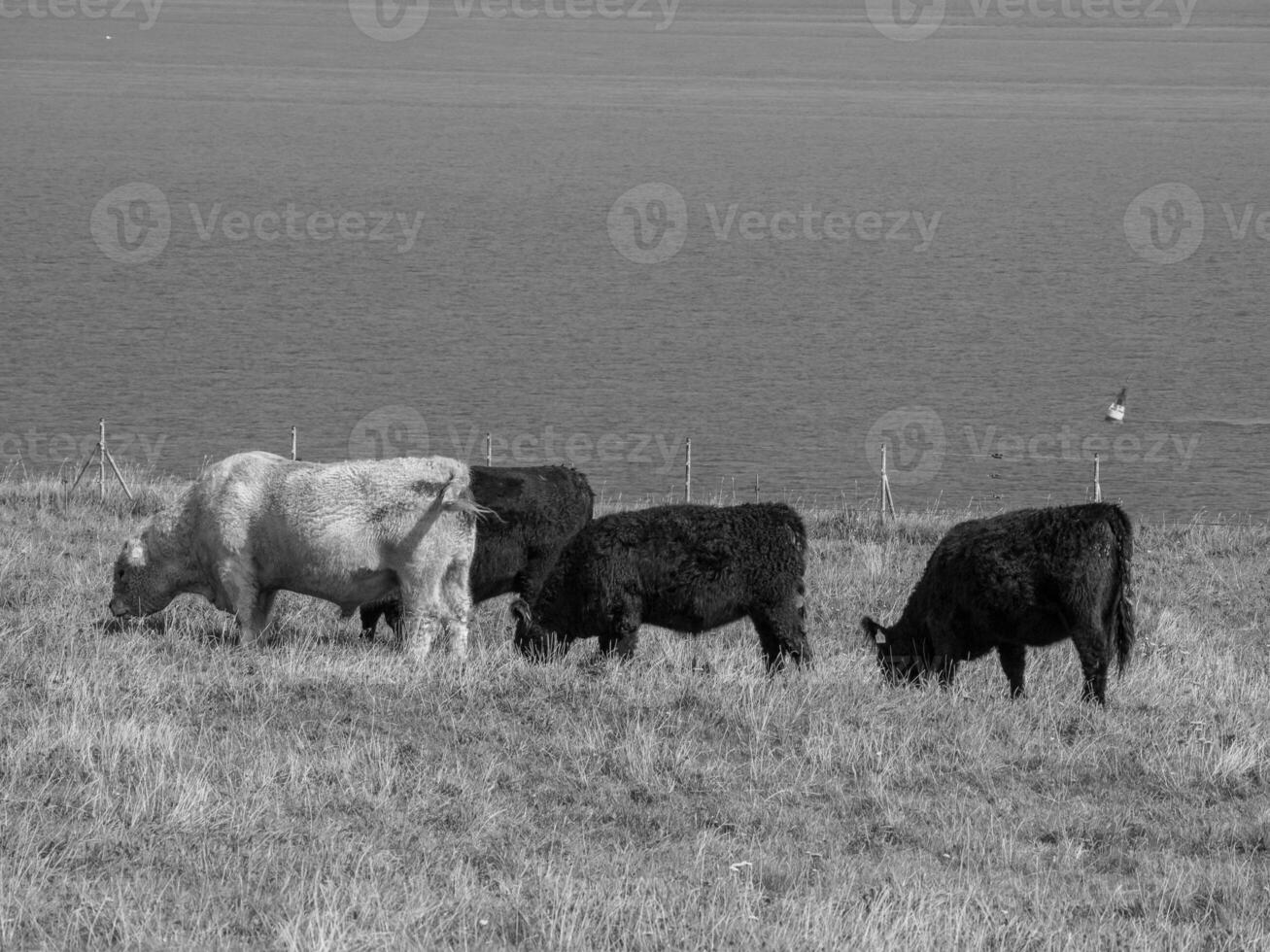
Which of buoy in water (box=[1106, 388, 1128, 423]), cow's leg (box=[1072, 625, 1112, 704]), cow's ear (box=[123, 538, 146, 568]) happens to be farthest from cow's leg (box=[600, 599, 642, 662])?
buoy in water (box=[1106, 388, 1128, 423])

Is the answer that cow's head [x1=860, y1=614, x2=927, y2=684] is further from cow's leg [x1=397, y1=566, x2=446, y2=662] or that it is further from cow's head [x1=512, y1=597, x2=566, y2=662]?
cow's leg [x1=397, y1=566, x2=446, y2=662]

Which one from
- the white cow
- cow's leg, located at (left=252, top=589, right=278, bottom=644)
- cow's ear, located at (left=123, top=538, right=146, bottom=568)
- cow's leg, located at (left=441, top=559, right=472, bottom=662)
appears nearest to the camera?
the white cow

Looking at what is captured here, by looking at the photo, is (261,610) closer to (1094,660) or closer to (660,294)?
(1094,660)

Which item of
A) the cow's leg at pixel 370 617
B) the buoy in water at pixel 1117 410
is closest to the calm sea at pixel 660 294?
the buoy in water at pixel 1117 410

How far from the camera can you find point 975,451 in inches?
1553

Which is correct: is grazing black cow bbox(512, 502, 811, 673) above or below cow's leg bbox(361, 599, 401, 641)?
above

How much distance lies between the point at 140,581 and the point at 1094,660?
7.34 meters

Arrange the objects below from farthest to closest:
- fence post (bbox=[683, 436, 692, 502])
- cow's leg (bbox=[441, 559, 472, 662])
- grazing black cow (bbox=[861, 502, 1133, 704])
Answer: fence post (bbox=[683, 436, 692, 502]), cow's leg (bbox=[441, 559, 472, 662]), grazing black cow (bbox=[861, 502, 1133, 704])

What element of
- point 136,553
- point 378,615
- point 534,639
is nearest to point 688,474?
point 378,615

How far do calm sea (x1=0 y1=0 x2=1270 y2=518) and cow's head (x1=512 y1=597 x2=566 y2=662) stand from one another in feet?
64.0

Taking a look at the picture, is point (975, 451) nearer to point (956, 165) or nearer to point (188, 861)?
point (188, 861)

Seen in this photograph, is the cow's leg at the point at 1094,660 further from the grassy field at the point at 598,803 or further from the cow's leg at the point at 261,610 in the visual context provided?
the cow's leg at the point at 261,610

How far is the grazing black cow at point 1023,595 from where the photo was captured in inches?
498

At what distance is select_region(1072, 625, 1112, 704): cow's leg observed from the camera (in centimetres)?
1253
